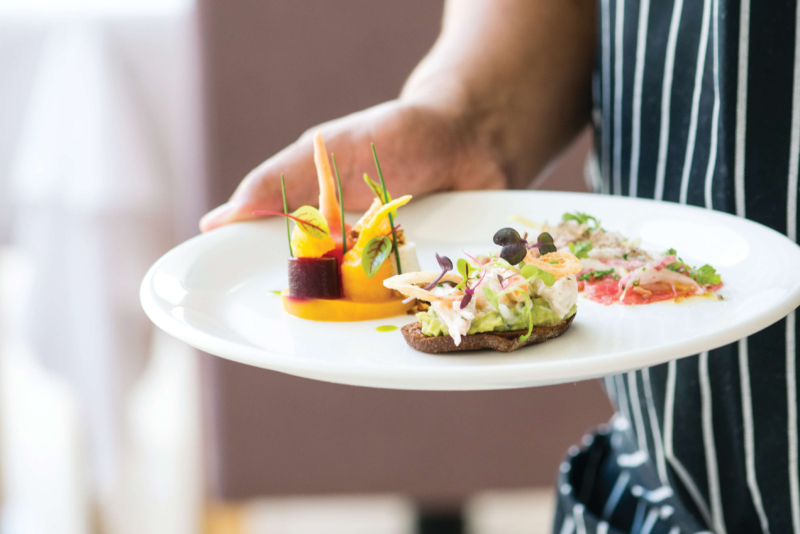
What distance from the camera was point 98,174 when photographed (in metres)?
2.01

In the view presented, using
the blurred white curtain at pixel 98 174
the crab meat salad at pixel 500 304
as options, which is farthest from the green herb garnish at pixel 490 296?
the blurred white curtain at pixel 98 174

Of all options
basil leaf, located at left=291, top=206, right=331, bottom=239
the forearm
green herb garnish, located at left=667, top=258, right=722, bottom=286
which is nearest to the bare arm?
the forearm

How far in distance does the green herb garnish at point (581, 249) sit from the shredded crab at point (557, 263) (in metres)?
0.15

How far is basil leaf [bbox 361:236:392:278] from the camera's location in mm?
757

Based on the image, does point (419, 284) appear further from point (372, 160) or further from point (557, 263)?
point (372, 160)

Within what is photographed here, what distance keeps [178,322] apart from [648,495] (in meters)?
0.75

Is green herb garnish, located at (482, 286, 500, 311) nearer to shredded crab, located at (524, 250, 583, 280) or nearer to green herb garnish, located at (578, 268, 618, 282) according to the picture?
shredded crab, located at (524, 250, 583, 280)

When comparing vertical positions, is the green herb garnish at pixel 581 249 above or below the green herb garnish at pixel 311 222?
below

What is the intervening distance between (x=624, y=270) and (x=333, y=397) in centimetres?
164

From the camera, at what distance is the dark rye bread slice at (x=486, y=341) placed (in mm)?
631

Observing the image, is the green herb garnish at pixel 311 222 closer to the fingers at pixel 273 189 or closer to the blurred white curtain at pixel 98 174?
the fingers at pixel 273 189

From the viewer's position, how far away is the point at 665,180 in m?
1.01

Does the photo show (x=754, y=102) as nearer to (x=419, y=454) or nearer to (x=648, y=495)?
(x=648, y=495)

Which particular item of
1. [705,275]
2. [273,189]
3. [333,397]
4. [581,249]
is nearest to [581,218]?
[581,249]
